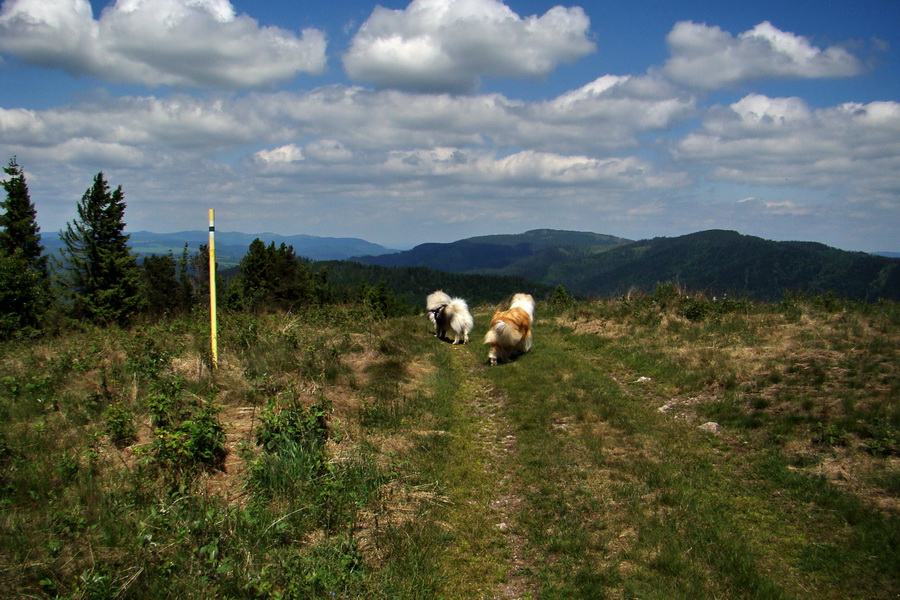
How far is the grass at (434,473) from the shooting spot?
3.96 m

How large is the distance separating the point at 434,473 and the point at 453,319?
9.93 m

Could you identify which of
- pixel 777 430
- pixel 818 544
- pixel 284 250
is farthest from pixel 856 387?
pixel 284 250

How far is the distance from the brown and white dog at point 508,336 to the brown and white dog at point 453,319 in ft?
7.71

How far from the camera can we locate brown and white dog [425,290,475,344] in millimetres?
16062

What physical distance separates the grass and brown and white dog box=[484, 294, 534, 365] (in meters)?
2.33

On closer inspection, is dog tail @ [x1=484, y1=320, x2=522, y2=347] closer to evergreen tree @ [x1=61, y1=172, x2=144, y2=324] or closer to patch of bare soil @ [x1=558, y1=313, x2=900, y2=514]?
patch of bare soil @ [x1=558, y1=313, x2=900, y2=514]

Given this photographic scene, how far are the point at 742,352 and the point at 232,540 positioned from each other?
9.49 m

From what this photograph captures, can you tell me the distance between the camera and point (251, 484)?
530 cm

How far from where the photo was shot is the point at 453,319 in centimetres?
1608

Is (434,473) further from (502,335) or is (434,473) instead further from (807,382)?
(502,335)

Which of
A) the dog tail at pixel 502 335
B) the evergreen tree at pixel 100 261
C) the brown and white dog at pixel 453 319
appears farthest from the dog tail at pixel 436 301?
the evergreen tree at pixel 100 261

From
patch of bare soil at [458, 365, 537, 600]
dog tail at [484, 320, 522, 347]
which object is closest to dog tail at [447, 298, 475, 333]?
dog tail at [484, 320, 522, 347]

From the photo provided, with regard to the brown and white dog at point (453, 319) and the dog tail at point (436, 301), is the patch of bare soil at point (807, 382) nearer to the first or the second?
the brown and white dog at point (453, 319)

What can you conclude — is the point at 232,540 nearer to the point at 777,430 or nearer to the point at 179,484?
the point at 179,484
